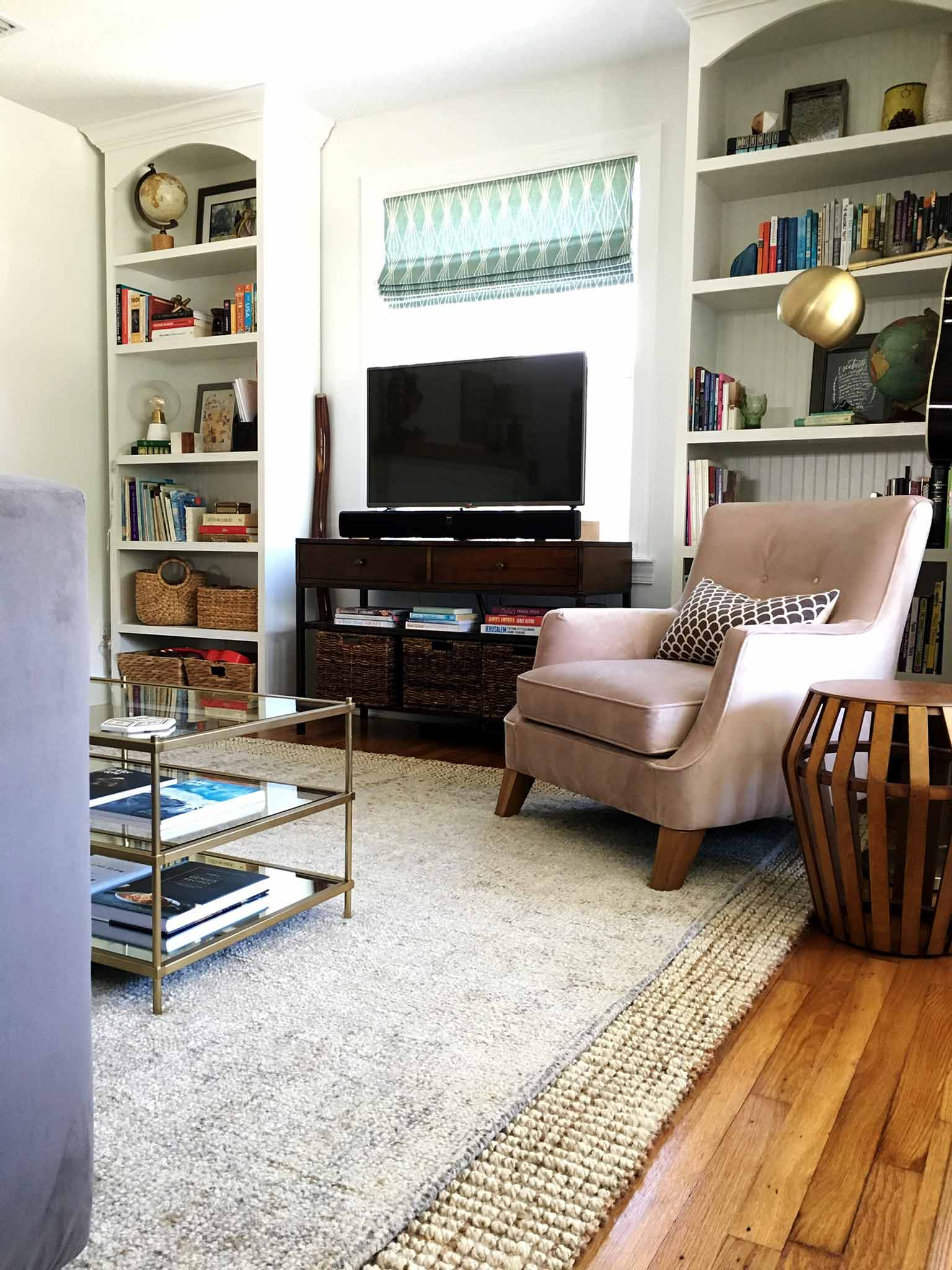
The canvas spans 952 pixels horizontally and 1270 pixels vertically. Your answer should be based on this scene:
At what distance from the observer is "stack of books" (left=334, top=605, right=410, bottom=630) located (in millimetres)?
3994

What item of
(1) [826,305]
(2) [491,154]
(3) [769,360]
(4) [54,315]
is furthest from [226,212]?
(1) [826,305]

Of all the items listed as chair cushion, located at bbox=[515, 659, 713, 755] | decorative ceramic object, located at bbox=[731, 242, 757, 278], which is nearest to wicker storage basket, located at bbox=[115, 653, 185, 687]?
chair cushion, located at bbox=[515, 659, 713, 755]

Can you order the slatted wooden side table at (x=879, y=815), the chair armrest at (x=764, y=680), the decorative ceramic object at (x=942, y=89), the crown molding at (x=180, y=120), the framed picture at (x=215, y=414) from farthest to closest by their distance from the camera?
the framed picture at (x=215, y=414), the crown molding at (x=180, y=120), the decorative ceramic object at (x=942, y=89), the chair armrest at (x=764, y=680), the slatted wooden side table at (x=879, y=815)

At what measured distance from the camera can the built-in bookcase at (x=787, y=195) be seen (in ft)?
10.7

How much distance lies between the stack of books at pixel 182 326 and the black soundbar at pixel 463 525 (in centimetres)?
115

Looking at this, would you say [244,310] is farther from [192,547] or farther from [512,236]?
[512,236]

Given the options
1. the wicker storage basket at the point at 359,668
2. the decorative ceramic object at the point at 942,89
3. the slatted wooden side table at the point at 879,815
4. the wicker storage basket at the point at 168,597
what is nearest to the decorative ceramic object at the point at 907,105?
the decorative ceramic object at the point at 942,89

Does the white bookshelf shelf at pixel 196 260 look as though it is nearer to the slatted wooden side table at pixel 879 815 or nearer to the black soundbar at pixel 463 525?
the black soundbar at pixel 463 525

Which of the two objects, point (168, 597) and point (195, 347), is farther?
point (168, 597)

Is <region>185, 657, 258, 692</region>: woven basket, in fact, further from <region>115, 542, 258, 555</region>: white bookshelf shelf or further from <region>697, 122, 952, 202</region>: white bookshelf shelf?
<region>697, 122, 952, 202</region>: white bookshelf shelf

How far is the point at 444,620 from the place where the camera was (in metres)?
3.86

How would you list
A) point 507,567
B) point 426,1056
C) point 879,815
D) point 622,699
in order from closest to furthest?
1. point 426,1056
2. point 879,815
3. point 622,699
4. point 507,567

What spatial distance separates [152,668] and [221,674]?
339mm

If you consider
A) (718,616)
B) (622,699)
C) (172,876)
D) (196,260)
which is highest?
(196,260)
